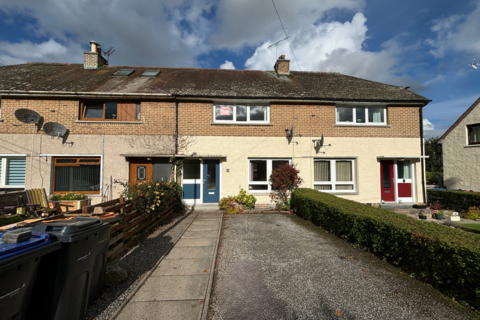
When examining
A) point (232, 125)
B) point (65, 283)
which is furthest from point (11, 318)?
point (232, 125)

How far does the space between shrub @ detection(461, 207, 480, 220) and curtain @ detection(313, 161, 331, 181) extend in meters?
5.43

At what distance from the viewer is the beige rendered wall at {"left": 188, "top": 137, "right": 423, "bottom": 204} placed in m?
9.60

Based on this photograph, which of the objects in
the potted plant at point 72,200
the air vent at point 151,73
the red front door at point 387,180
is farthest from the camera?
the air vent at point 151,73

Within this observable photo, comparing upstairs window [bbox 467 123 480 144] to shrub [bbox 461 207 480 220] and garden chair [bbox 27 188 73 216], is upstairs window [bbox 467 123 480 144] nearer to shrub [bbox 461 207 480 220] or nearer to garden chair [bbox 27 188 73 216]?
shrub [bbox 461 207 480 220]

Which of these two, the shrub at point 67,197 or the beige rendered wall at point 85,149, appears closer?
the shrub at point 67,197

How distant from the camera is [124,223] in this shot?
183 inches

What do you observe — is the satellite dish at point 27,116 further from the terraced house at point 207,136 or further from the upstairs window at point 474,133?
the upstairs window at point 474,133

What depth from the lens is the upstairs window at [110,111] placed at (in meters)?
9.36

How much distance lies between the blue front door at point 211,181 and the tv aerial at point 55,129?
18.6 feet

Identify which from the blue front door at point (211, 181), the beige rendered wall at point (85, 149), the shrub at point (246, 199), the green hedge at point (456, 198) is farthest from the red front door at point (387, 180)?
the beige rendered wall at point (85, 149)

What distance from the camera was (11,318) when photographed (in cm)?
182

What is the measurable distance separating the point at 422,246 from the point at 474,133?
14444 millimetres

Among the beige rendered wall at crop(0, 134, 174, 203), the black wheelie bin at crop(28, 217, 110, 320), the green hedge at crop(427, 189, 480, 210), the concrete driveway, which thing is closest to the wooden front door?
the beige rendered wall at crop(0, 134, 174, 203)

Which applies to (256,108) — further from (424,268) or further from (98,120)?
(424,268)
